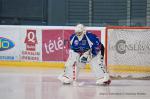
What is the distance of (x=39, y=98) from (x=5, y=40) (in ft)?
23.5

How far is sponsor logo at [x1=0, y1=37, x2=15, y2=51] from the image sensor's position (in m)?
14.5

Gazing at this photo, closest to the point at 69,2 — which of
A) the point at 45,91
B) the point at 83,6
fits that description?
the point at 83,6

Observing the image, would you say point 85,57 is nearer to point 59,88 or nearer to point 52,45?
point 59,88

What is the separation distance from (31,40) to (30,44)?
4.6 inches

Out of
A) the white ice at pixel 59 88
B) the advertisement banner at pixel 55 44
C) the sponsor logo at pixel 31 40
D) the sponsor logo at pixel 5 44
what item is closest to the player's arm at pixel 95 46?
the white ice at pixel 59 88

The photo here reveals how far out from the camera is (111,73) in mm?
11453

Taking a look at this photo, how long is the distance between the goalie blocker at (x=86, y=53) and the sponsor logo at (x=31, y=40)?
184 inches

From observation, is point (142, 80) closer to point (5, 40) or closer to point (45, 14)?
point (5, 40)

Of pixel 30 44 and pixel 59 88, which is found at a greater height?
pixel 30 44

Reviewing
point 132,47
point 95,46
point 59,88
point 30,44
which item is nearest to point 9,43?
point 30,44

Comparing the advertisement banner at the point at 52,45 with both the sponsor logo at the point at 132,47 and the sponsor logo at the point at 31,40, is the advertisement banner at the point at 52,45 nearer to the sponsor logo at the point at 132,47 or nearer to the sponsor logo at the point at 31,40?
the sponsor logo at the point at 31,40

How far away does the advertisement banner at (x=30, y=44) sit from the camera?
560 inches

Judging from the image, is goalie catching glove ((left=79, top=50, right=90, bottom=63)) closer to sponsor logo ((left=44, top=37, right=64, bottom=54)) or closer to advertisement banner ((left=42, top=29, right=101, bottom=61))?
advertisement banner ((left=42, top=29, right=101, bottom=61))

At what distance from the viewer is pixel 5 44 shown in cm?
1451
